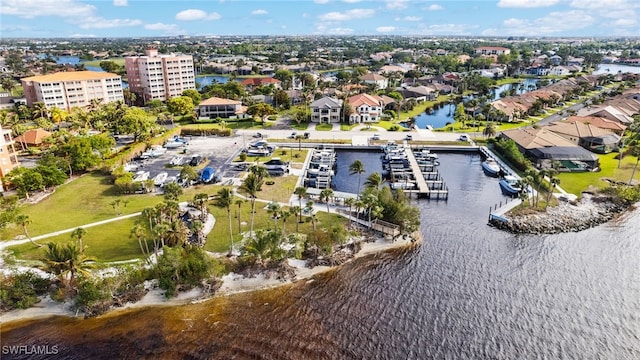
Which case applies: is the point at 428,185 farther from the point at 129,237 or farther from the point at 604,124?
the point at 604,124

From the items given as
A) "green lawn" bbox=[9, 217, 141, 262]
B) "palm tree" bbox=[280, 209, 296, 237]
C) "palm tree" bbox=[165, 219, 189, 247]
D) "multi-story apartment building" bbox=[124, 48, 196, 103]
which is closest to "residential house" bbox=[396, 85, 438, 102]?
"multi-story apartment building" bbox=[124, 48, 196, 103]

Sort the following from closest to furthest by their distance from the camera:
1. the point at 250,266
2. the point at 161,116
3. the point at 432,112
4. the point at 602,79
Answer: the point at 250,266
the point at 161,116
the point at 432,112
the point at 602,79

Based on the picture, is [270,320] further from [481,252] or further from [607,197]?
[607,197]

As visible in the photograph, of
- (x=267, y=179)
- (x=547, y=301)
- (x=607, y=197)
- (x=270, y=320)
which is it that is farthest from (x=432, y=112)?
(x=270, y=320)

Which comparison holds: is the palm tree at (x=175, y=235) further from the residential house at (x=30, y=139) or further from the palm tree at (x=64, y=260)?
the residential house at (x=30, y=139)

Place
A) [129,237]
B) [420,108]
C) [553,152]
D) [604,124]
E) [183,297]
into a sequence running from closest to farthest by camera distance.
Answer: [183,297]
[129,237]
[553,152]
[604,124]
[420,108]

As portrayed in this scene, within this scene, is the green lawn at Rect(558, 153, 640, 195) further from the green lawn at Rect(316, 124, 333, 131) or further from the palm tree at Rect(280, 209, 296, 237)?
the green lawn at Rect(316, 124, 333, 131)

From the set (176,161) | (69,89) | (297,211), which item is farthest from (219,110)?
(297,211)
